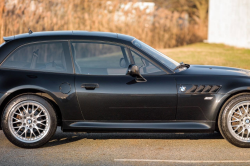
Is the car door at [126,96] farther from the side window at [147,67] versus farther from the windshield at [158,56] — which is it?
the windshield at [158,56]

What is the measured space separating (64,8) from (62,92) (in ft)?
45.8

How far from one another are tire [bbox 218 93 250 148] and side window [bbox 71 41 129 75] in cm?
147

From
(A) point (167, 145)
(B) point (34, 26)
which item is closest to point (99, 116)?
(A) point (167, 145)

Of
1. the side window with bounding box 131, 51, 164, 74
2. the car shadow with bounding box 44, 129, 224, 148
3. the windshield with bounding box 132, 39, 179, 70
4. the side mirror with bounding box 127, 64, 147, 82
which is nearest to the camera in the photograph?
the side mirror with bounding box 127, 64, 147, 82

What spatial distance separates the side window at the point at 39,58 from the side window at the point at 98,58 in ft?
0.70

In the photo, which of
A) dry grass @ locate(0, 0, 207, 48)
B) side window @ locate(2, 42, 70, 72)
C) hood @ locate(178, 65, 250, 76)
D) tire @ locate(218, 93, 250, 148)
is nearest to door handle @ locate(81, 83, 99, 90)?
side window @ locate(2, 42, 70, 72)

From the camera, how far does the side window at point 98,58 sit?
20.8 ft

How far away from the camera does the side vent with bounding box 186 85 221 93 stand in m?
6.11

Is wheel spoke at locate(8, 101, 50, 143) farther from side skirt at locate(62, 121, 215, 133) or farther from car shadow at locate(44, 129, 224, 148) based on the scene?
side skirt at locate(62, 121, 215, 133)

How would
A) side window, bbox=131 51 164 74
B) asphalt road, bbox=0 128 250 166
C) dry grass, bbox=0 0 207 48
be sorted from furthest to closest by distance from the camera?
dry grass, bbox=0 0 207 48 < side window, bbox=131 51 164 74 < asphalt road, bbox=0 128 250 166

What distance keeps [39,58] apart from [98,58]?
1284 cm

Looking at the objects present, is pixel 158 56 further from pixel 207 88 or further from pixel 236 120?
pixel 236 120

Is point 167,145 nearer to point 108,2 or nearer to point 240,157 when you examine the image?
point 240,157

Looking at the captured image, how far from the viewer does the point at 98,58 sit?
757 inches
